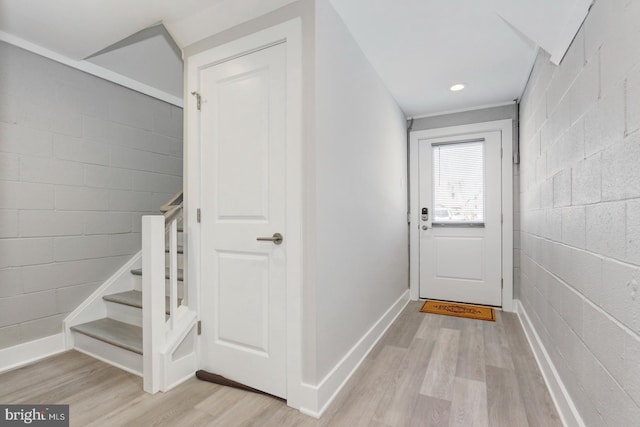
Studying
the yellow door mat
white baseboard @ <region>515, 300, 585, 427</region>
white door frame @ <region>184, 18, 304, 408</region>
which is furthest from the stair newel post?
the yellow door mat

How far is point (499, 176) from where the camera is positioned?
3424 millimetres

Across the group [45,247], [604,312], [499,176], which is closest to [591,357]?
[604,312]

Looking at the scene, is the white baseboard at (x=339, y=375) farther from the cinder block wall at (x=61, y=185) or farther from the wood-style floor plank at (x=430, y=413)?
the cinder block wall at (x=61, y=185)

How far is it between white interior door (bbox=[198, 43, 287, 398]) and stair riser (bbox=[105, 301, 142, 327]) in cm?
83

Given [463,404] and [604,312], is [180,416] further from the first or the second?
[604,312]

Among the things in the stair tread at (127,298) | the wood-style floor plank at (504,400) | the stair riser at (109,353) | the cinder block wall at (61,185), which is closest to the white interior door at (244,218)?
the stair riser at (109,353)

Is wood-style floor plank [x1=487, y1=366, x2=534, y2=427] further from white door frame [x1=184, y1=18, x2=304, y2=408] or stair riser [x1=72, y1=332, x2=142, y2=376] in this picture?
stair riser [x1=72, y1=332, x2=142, y2=376]

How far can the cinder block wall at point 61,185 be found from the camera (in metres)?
2.14

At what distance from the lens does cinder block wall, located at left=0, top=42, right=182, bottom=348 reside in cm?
214

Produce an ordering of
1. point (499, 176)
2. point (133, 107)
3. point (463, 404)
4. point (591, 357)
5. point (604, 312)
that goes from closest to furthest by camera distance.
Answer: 1. point (604, 312)
2. point (591, 357)
3. point (463, 404)
4. point (133, 107)
5. point (499, 176)

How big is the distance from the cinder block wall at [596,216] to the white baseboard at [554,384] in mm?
55

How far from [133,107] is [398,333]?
10.5 feet

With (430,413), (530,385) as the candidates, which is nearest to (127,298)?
(430,413)

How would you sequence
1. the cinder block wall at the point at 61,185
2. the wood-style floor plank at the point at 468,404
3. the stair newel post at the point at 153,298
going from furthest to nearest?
the cinder block wall at the point at 61,185 → the stair newel post at the point at 153,298 → the wood-style floor plank at the point at 468,404
